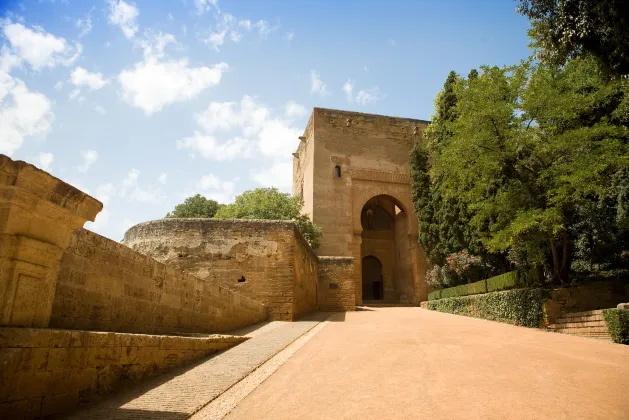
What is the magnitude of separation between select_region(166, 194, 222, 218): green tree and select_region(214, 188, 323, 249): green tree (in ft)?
15.2

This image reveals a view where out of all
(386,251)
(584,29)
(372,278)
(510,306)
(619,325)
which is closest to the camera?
(584,29)

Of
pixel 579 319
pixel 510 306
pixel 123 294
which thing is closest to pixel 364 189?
pixel 510 306

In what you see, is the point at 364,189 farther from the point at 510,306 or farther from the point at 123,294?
the point at 123,294

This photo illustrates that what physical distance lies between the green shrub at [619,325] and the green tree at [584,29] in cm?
506

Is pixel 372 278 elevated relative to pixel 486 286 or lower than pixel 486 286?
elevated

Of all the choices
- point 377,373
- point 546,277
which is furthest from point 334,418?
point 546,277

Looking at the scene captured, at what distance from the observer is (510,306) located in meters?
12.6

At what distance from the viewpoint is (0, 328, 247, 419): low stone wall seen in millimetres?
2777

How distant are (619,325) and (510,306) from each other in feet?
13.0

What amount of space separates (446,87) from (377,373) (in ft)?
61.7

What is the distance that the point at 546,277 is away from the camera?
1321cm

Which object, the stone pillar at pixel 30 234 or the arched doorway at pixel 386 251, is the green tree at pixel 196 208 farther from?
the stone pillar at pixel 30 234

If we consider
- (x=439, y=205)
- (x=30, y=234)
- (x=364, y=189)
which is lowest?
(x=30, y=234)

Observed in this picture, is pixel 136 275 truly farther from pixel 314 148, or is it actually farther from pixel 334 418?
pixel 314 148
